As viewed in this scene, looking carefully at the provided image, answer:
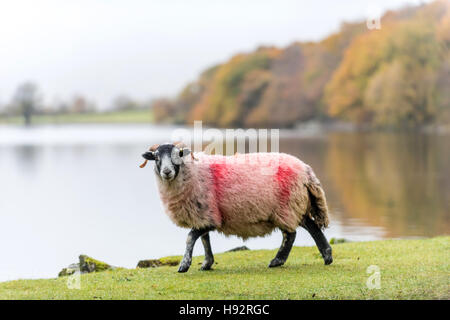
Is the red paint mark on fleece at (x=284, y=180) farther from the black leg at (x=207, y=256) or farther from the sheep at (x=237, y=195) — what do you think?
the black leg at (x=207, y=256)

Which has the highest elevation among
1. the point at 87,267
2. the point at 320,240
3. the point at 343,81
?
the point at 343,81

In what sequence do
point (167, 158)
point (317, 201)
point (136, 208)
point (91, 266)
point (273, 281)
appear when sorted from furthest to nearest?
point (136, 208) < point (91, 266) < point (317, 201) < point (167, 158) < point (273, 281)

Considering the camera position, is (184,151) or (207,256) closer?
(184,151)

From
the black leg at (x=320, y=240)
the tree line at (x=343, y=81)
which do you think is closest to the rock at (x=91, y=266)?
the black leg at (x=320, y=240)

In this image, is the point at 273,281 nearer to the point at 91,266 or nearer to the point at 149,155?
the point at 149,155

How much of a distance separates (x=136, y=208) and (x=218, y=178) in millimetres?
23202

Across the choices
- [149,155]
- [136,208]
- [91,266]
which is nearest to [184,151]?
[149,155]

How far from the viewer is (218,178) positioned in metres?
12.7

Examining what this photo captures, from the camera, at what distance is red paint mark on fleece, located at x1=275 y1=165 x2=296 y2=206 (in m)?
12.8

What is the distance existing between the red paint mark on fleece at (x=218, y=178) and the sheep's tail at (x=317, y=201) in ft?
5.11

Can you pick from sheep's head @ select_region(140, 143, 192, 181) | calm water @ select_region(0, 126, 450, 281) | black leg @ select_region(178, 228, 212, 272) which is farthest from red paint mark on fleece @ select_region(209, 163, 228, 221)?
calm water @ select_region(0, 126, 450, 281)

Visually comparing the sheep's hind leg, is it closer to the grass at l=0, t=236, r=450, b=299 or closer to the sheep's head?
the grass at l=0, t=236, r=450, b=299
